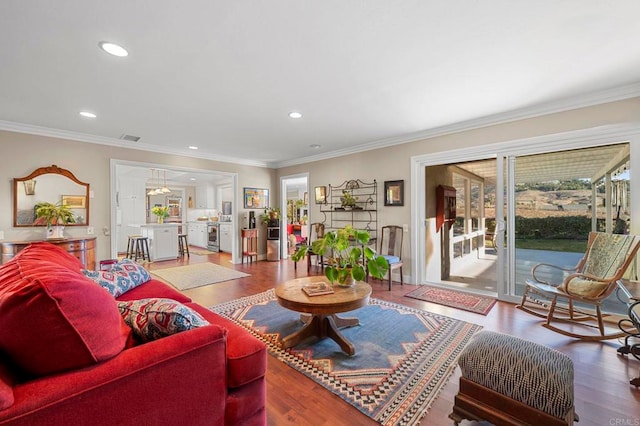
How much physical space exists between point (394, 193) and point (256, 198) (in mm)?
3549

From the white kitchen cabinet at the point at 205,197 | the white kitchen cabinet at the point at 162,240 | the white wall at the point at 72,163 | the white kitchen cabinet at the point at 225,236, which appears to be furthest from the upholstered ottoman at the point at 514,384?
the white kitchen cabinet at the point at 205,197

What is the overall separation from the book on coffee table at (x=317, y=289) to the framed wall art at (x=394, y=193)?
2589 millimetres

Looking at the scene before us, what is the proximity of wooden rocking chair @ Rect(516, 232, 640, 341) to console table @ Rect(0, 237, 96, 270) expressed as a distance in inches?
231

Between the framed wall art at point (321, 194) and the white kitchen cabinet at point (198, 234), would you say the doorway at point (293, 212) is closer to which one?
the framed wall art at point (321, 194)

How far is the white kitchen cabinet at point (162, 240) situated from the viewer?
688cm

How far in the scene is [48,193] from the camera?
4105 millimetres

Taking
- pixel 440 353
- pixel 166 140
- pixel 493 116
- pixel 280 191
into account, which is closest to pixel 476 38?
pixel 493 116

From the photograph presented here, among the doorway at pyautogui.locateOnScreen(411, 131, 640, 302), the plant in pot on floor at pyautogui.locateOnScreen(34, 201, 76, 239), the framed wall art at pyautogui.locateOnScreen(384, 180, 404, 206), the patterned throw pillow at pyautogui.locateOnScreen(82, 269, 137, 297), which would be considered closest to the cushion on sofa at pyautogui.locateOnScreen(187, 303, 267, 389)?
the patterned throw pillow at pyautogui.locateOnScreen(82, 269, 137, 297)

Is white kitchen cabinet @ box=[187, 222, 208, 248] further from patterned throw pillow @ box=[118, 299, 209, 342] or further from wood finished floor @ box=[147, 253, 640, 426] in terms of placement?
patterned throw pillow @ box=[118, 299, 209, 342]

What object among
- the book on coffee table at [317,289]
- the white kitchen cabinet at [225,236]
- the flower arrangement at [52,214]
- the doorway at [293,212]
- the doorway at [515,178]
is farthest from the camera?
the white kitchen cabinet at [225,236]

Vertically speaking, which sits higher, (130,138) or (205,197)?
(130,138)

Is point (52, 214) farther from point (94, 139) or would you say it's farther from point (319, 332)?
point (319, 332)

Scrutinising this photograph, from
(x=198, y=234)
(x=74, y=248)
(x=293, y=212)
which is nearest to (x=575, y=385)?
(x=74, y=248)

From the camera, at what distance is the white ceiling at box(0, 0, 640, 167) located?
174 centimetres
